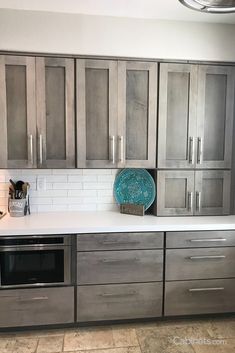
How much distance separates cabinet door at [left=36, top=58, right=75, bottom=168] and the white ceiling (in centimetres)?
40

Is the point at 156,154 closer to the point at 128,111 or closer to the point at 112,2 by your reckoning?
the point at 128,111

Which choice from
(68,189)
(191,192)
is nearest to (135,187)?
(191,192)

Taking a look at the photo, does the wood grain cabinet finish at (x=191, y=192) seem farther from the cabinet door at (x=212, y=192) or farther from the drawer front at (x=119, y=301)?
the drawer front at (x=119, y=301)

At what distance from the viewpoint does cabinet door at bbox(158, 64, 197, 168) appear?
274 cm

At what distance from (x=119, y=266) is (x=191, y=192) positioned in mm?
961

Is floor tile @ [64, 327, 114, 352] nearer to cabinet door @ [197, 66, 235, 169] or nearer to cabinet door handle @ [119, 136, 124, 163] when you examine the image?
cabinet door handle @ [119, 136, 124, 163]

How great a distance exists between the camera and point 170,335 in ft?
8.25

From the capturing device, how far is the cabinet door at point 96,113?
8.63ft

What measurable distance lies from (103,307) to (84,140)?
1.40m

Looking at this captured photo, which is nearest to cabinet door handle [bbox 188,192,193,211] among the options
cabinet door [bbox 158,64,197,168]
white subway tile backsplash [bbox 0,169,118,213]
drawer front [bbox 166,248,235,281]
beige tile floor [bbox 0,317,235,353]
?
cabinet door [bbox 158,64,197,168]

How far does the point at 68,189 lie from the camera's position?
9.95ft

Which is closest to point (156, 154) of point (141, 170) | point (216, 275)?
point (141, 170)

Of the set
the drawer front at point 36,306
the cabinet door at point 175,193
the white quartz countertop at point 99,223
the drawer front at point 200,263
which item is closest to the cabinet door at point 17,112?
the white quartz countertop at point 99,223

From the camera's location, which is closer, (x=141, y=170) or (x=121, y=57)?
(x=121, y=57)
